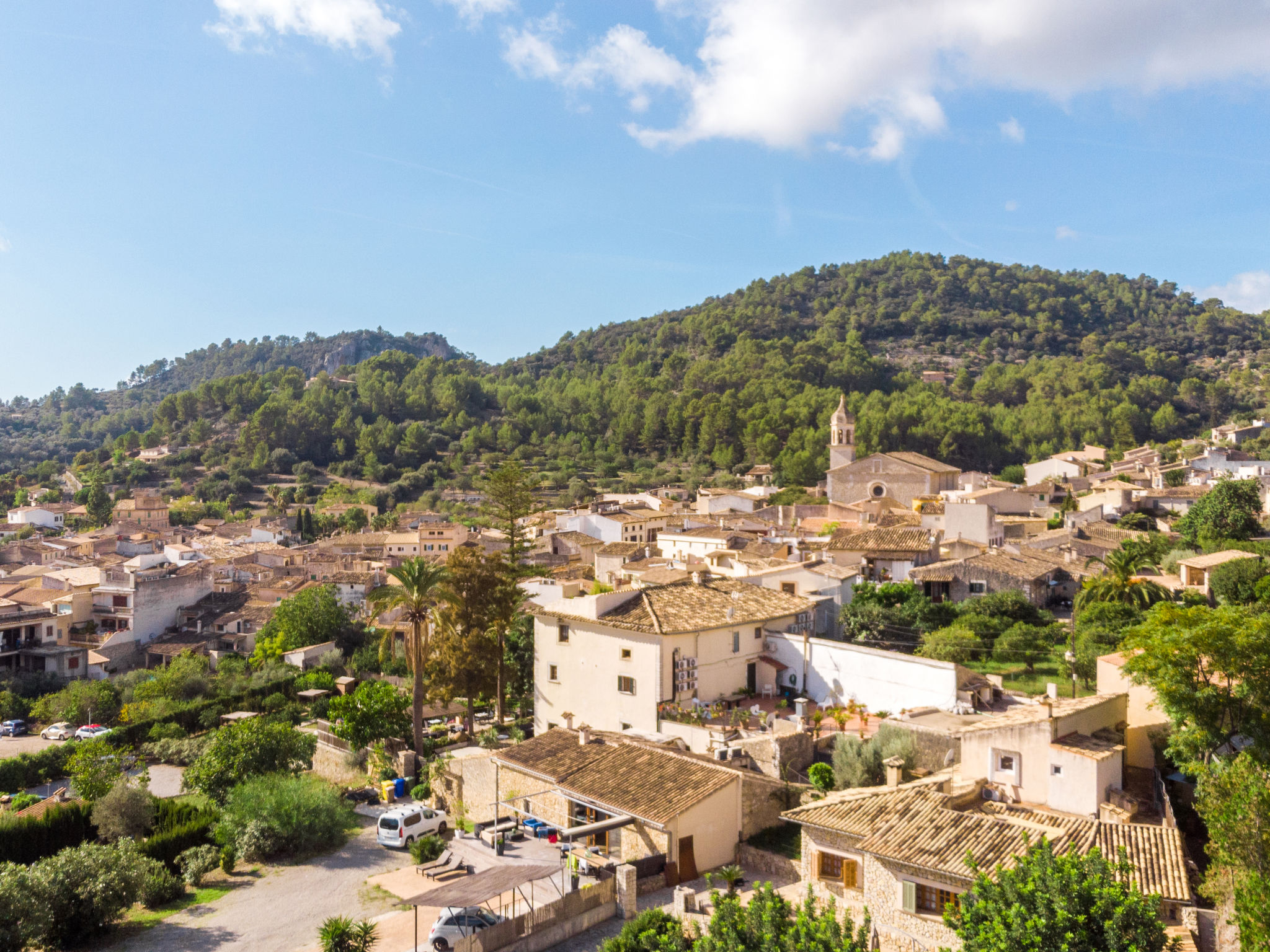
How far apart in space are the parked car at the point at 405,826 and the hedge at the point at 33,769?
15.5m

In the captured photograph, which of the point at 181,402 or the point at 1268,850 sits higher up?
the point at 181,402

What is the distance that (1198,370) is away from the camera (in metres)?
120

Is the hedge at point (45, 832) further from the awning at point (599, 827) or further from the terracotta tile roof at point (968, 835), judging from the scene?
the terracotta tile roof at point (968, 835)

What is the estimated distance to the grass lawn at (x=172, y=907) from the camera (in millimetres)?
15328

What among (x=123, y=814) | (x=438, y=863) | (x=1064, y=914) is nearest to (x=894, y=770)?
(x=1064, y=914)

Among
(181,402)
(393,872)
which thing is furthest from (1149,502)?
(181,402)

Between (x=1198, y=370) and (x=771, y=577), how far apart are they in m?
116

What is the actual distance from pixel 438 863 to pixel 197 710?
A: 22.1 metres

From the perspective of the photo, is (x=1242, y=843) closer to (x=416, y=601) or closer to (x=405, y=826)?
(x=405, y=826)

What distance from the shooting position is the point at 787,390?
103 metres

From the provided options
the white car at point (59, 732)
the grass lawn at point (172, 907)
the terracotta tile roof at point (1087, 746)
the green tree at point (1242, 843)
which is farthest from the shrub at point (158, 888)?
the white car at point (59, 732)

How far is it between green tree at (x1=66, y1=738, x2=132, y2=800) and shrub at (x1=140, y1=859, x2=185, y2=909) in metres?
5.71

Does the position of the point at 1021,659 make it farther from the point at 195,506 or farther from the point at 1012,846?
the point at 195,506

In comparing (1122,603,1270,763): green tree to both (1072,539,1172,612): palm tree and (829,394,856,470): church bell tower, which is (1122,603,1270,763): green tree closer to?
(1072,539,1172,612): palm tree
